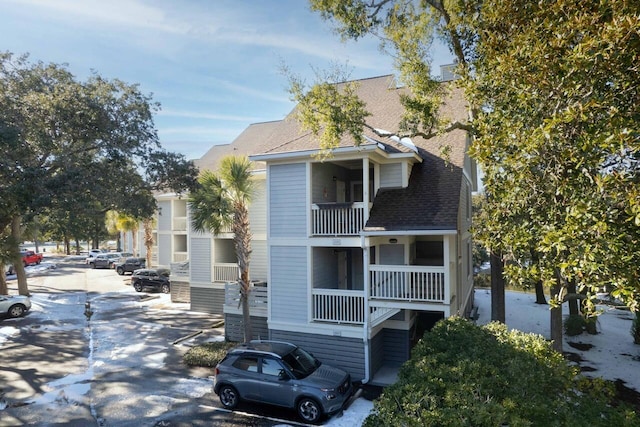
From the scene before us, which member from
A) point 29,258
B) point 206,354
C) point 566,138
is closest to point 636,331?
point 566,138

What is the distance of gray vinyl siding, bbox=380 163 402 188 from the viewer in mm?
13953

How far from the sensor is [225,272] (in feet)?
67.7

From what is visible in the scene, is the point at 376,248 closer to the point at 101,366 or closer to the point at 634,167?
the point at 634,167

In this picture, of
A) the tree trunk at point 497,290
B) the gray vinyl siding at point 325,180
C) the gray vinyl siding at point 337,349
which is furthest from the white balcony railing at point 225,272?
the tree trunk at point 497,290

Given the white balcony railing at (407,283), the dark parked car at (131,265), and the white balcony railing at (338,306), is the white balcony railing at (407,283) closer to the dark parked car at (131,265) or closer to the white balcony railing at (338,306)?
the white balcony railing at (338,306)

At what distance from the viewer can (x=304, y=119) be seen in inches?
506

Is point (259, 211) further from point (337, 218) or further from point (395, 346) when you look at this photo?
point (395, 346)

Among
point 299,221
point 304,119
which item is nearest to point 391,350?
point 299,221

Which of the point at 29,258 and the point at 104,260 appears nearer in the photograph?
the point at 104,260

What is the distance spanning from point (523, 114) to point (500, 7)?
2779mm

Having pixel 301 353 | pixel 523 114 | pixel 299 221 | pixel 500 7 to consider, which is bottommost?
pixel 301 353

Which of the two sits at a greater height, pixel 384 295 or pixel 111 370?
pixel 384 295

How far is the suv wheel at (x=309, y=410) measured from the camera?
989 centimetres

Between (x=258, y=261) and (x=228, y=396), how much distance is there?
9.05m
